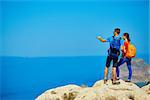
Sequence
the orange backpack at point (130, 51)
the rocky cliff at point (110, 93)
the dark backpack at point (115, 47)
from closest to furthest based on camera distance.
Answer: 1. the rocky cliff at point (110, 93)
2. the dark backpack at point (115, 47)
3. the orange backpack at point (130, 51)

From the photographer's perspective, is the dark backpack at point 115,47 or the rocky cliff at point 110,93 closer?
the rocky cliff at point 110,93

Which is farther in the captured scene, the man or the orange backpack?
the orange backpack

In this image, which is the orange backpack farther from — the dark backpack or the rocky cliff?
the rocky cliff

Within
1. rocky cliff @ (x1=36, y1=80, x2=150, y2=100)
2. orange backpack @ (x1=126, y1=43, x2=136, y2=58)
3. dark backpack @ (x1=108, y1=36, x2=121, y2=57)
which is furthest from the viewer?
orange backpack @ (x1=126, y1=43, x2=136, y2=58)

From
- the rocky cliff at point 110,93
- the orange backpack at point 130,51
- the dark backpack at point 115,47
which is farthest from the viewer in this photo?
the orange backpack at point 130,51

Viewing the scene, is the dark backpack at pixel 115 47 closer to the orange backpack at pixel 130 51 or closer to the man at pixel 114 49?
the man at pixel 114 49

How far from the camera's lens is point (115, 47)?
480 inches

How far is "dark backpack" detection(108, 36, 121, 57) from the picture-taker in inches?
479

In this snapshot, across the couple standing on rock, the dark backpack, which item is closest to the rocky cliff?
the couple standing on rock

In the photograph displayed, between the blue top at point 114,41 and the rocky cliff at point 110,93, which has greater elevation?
the blue top at point 114,41

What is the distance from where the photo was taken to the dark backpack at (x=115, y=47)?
1216cm

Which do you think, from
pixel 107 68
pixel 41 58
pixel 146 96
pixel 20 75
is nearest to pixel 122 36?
pixel 107 68

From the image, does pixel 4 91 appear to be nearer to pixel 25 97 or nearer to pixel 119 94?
pixel 25 97

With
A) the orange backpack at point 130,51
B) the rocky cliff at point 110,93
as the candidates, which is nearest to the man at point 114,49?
the rocky cliff at point 110,93
